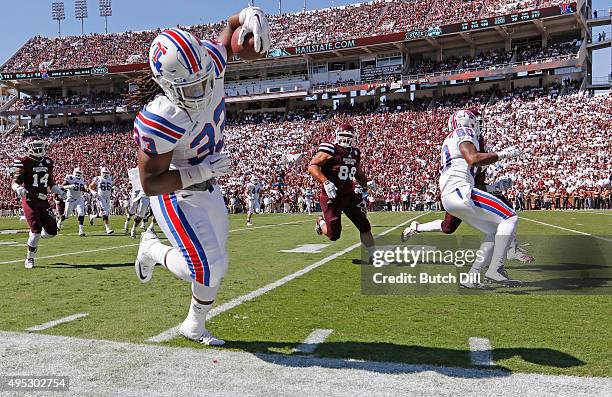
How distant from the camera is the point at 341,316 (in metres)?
4.50

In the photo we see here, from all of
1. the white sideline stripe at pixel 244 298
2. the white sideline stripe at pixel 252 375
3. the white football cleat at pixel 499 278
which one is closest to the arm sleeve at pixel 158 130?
the white sideline stripe at pixel 252 375

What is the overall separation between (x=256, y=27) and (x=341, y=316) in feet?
7.73

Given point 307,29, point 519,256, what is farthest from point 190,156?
point 307,29

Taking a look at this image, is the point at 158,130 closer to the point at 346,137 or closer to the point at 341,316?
the point at 341,316

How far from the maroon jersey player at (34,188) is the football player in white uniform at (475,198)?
19.9 ft

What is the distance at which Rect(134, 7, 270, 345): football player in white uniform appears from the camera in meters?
3.21

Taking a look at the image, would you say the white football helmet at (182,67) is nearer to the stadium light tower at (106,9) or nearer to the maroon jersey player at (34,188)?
the maroon jersey player at (34,188)

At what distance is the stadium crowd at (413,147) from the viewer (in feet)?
91.8

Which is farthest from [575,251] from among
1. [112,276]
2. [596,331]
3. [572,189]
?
[572,189]

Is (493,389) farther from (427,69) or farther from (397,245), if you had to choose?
(427,69)

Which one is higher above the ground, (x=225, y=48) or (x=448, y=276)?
(x=225, y=48)

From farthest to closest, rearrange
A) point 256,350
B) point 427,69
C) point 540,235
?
point 427,69 < point 540,235 < point 256,350

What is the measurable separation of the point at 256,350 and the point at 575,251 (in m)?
7.62

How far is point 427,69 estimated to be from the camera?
41875mm
